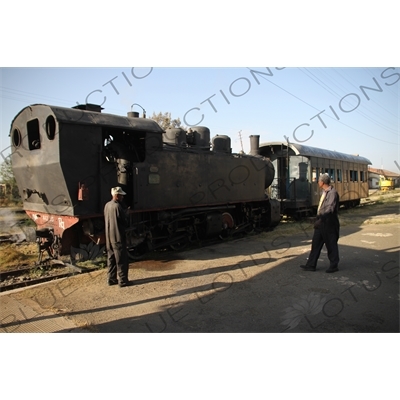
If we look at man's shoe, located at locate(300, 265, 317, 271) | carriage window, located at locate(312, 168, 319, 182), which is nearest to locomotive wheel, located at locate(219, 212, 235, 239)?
man's shoe, located at locate(300, 265, 317, 271)

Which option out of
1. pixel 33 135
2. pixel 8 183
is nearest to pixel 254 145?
pixel 33 135

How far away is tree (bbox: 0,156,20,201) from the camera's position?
1545 centimetres

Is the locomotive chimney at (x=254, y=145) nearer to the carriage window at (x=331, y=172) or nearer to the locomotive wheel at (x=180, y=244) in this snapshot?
the carriage window at (x=331, y=172)

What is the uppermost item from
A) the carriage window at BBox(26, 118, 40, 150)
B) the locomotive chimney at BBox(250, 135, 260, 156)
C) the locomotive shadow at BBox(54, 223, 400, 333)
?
the locomotive chimney at BBox(250, 135, 260, 156)

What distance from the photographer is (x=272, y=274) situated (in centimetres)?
632

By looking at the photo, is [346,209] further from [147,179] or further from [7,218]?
[7,218]

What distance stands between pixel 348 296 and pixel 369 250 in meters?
3.42

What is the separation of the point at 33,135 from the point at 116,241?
325 centimetres

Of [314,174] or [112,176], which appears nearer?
[112,176]

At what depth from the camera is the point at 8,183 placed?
55.4ft

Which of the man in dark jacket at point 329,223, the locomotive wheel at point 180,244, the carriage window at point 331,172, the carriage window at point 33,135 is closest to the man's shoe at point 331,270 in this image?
the man in dark jacket at point 329,223

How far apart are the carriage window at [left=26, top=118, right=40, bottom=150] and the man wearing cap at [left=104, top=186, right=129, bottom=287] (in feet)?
8.34

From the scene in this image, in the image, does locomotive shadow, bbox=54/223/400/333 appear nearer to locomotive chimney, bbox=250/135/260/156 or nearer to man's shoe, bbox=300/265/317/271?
man's shoe, bbox=300/265/317/271

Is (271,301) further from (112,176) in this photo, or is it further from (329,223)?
(112,176)
